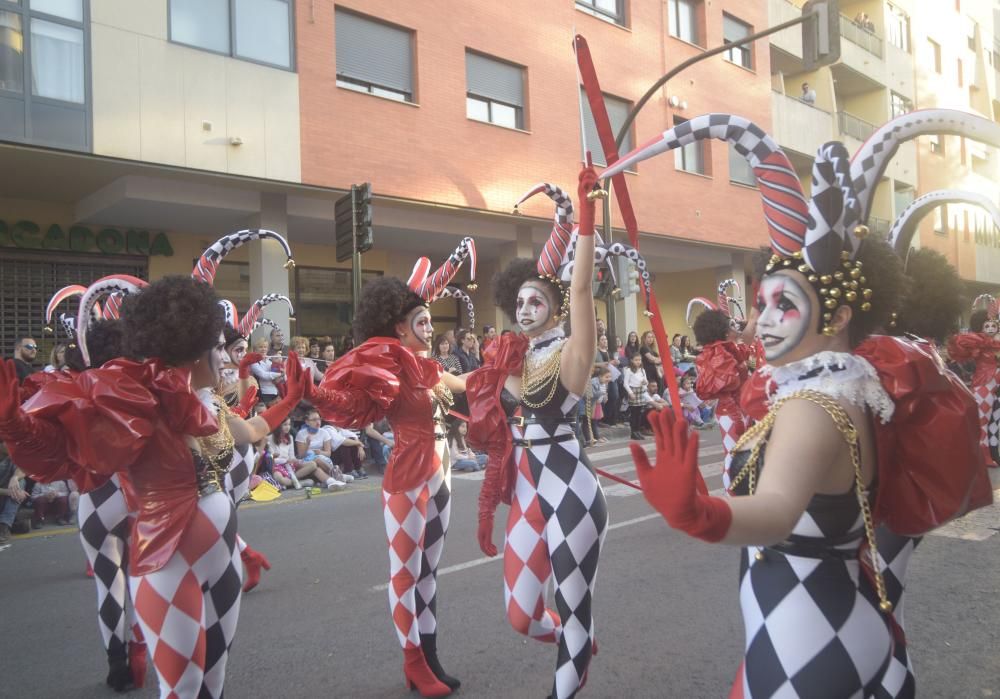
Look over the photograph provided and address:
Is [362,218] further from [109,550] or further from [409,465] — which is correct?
[409,465]

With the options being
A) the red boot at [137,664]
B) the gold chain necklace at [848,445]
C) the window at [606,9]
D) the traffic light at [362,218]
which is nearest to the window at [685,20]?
the window at [606,9]

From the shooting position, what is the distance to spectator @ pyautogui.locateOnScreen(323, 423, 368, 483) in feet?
35.6

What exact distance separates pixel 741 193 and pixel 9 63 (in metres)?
17.8

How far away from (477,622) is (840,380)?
3.30m

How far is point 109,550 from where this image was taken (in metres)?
4.09

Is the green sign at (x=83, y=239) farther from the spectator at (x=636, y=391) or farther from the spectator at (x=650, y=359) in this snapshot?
the spectator at (x=650, y=359)

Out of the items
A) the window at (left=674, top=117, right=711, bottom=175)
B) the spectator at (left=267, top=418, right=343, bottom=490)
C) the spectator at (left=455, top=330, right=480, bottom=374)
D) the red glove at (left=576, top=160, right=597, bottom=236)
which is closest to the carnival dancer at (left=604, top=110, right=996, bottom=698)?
the red glove at (left=576, top=160, right=597, bottom=236)

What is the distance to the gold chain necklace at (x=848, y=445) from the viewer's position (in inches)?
77.7

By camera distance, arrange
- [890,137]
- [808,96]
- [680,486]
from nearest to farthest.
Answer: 1. [680,486]
2. [890,137]
3. [808,96]

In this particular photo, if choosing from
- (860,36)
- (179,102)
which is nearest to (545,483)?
(179,102)

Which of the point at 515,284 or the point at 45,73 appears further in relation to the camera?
the point at 45,73

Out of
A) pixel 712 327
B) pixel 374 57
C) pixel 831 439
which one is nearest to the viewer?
pixel 831 439

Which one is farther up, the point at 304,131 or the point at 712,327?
the point at 304,131

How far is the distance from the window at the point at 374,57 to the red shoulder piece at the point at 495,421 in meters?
11.5
